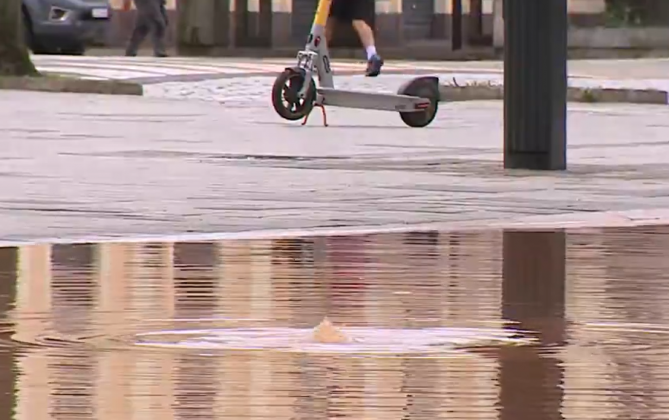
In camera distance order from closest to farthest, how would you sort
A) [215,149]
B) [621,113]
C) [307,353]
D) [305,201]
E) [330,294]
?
[307,353]
[330,294]
[305,201]
[215,149]
[621,113]

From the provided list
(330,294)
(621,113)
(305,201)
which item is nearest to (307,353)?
(330,294)

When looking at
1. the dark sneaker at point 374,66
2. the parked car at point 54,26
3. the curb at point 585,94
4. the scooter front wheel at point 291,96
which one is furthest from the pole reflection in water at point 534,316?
the parked car at point 54,26

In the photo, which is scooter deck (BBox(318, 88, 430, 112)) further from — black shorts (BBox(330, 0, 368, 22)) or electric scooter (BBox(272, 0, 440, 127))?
black shorts (BBox(330, 0, 368, 22))

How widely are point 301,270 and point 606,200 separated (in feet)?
11.4

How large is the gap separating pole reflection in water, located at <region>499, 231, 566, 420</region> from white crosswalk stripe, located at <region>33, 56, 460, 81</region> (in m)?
14.9

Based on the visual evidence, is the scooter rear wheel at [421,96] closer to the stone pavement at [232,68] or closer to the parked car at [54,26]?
the stone pavement at [232,68]

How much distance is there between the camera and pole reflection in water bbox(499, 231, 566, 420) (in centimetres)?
557

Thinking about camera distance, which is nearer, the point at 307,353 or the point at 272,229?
the point at 307,353

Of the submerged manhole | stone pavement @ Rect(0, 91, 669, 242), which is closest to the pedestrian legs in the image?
stone pavement @ Rect(0, 91, 669, 242)

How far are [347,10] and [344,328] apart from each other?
52.0 feet

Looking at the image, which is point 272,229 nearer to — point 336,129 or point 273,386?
point 273,386

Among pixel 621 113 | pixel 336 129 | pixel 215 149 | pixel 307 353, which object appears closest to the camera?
pixel 307 353

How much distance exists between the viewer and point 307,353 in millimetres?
6352

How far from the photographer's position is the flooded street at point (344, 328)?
18.3 feet
